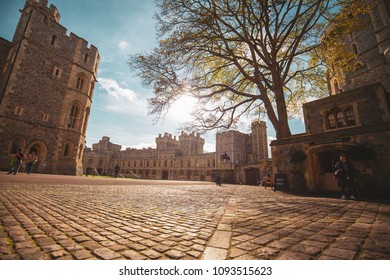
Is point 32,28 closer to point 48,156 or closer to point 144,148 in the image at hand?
point 48,156

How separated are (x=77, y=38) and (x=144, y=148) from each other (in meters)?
46.8

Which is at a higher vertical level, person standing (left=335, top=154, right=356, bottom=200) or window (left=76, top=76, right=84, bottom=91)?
window (left=76, top=76, right=84, bottom=91)

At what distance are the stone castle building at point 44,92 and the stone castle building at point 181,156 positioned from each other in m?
25.4

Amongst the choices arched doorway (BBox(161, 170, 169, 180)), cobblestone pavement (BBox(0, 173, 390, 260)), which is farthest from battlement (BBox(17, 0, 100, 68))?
arched doorway (BBox(161, 170, 169, 180))

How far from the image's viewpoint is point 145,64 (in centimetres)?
1064

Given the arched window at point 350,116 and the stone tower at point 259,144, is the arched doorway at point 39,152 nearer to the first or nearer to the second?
the arched window at point 350,116

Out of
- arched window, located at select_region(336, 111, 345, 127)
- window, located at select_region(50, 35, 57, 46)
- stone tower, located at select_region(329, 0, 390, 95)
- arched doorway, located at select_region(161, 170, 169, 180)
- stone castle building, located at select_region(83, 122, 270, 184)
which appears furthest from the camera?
arched doorway, located at select_region(161, 170, 169, 180)

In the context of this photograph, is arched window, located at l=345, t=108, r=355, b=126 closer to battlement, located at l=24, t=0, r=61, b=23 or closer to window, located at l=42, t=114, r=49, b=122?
window, located at l=42, t=114, r=49, b=122

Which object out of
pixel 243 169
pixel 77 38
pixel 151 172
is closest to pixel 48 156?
pixel 77 38

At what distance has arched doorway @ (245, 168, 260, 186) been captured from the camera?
26.4 meters

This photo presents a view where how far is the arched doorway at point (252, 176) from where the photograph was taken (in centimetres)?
2642

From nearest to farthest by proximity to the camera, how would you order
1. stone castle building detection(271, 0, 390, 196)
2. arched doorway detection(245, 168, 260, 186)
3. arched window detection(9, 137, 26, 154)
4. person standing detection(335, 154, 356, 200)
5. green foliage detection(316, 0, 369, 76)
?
person standing detection(335, 154, 356, 200) < stone castle building detection(271, 0, 390, 196) < green foliage detection(316, 0, 369, 76) < arched window detection(9, 137, 26, 154) < arched doorway detection(245, 168, 260, 186)

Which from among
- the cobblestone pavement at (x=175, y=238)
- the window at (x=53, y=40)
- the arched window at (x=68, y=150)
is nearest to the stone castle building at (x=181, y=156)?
the arched window at (x=68, y=150)

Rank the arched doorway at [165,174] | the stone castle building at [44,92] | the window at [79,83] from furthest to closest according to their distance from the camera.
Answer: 1. the arched doorway at [165,174]
2. the window at [79,83]
3. the stone castle building at [44,92]
